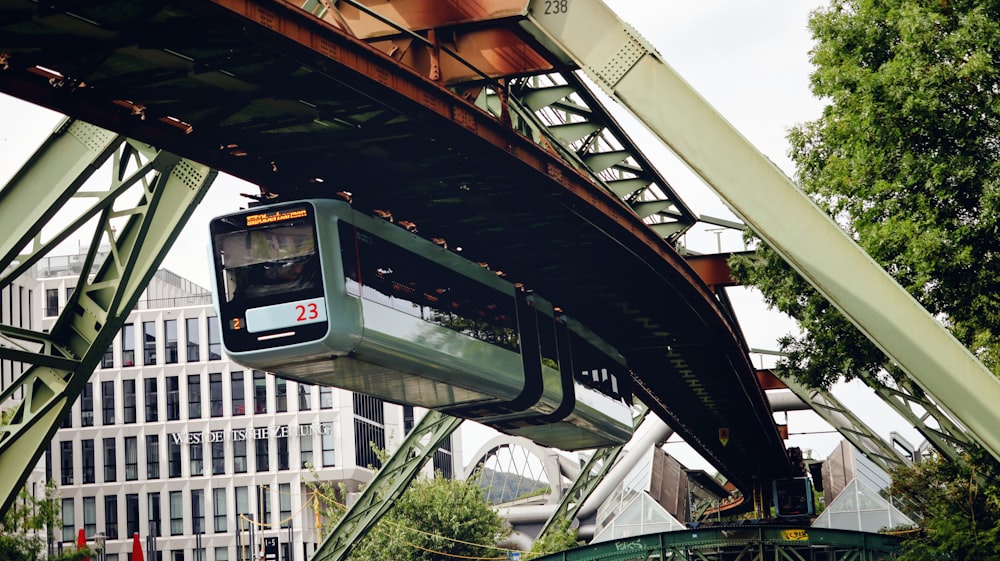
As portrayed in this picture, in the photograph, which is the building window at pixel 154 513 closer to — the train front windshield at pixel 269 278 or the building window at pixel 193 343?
the building window at pixel 193 343

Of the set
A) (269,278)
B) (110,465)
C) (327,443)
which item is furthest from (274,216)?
(110,465)

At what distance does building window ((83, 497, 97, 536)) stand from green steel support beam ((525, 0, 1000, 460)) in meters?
81.6

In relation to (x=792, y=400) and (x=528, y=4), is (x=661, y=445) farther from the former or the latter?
(x=528, y=4)

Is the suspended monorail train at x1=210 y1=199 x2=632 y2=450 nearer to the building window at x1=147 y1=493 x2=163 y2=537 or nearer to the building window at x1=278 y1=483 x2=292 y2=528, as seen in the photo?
the building window at x1=278 y1=483 x2=292 y2=528

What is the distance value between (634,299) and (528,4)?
49.4 ft

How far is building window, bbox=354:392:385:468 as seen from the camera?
3691 inches

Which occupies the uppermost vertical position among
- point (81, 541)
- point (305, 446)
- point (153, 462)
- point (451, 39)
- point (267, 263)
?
point (305, 446)

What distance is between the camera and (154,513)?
91.5 metres

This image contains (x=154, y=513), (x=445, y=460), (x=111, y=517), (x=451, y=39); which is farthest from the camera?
(x=445, y=460)

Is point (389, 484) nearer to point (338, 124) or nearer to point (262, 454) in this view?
point (338, 124)

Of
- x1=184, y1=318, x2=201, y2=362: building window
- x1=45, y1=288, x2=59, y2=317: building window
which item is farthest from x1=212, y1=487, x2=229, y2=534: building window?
x1=45, y1=288, x2=59, y2=317: building window

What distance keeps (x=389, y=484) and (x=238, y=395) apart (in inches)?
1888

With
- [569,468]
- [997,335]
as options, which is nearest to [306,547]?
[569,468]

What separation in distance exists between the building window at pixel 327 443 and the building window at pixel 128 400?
1260cm
